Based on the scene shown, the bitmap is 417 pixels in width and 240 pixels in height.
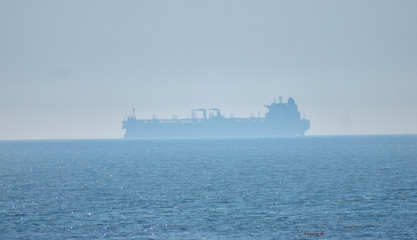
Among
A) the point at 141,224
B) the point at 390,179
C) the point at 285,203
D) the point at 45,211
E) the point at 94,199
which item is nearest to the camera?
the point at 141,224

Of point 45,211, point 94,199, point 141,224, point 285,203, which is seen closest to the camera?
point 141,224

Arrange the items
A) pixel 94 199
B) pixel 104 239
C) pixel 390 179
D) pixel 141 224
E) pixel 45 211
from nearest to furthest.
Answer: pixel 104 239, pixel 141 224, pixel 45 211, pixel 94 199, pixel 390 179

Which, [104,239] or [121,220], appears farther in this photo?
[121,220]

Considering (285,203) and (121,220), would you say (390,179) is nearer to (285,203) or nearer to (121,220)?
(285,203)

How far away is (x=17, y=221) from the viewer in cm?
3662

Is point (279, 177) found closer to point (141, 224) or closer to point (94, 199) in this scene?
point (94, 199)

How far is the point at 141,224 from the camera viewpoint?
117 feet

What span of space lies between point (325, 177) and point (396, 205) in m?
21.8

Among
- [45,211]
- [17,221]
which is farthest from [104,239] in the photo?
[45,211]

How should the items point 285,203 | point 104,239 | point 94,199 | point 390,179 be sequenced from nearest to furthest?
point 104,239 < point 285,203 < point 94,199 < point 390,179

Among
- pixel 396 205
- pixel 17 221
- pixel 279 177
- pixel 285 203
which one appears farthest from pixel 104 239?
pixel 279 177

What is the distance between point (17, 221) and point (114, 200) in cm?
1045

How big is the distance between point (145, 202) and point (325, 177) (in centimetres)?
2484

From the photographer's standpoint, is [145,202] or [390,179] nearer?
[145,202]
